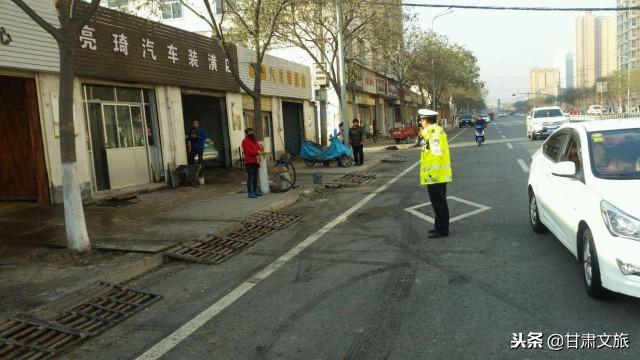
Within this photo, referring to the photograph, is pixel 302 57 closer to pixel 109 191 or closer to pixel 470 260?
pixel 109 191

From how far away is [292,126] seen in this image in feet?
88.0

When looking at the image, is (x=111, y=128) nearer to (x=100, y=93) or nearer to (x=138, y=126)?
(x=100, y=93)

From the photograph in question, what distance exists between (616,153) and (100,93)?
1167 cm

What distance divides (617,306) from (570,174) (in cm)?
137

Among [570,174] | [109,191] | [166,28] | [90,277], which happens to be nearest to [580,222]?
[570,174]

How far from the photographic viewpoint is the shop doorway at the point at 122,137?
508 inches

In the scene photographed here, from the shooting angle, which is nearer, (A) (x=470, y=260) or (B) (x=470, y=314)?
(B) (x=470, y=314)

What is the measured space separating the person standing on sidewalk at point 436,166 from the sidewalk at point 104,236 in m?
3.56

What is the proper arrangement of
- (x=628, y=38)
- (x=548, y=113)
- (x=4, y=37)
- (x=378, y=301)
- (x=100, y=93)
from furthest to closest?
(x=628, y=38) < (x=548, y=113) < (x=100, y=93) < (x=4, y=37) < (x=378, y=301)

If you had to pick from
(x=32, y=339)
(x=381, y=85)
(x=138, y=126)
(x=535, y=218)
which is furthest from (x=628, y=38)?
(x=32, y=339)

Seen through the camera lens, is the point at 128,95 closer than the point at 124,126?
No

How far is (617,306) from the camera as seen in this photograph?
4301 mm

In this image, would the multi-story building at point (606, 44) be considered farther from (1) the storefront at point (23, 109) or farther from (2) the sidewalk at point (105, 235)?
(1) the storefront at point (23, 109)

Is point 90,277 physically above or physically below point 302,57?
below
